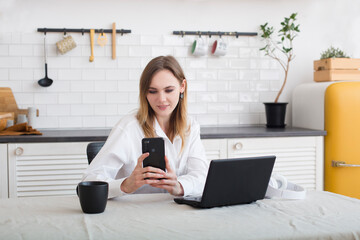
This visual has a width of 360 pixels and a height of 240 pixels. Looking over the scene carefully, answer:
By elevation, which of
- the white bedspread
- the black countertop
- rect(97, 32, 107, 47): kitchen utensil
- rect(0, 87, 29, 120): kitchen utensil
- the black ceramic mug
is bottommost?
the white bedspread

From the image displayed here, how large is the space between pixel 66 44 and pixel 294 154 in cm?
209

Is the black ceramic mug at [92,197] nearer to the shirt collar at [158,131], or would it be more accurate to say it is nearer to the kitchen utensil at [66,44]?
the shirt collar at [158,131]

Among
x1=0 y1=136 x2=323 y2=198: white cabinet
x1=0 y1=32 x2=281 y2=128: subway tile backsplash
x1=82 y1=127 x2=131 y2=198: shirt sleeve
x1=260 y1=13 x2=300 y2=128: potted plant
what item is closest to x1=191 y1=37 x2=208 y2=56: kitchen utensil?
x1=0 y1=32 x2=281 y2=128: subway tile backsplash

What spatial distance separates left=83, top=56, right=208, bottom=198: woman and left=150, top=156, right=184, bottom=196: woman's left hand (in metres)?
0.08

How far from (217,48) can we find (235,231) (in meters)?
2.72

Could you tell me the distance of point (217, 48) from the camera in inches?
148

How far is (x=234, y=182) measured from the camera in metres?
1.51

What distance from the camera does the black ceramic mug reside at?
4.60ft

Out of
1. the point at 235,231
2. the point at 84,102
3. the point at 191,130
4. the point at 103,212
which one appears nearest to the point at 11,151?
the point at 84,102

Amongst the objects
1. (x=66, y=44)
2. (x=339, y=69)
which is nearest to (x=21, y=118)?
(x=66, y=44)

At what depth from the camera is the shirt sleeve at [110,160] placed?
1.84 meters

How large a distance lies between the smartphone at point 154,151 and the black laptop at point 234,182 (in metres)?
0.16

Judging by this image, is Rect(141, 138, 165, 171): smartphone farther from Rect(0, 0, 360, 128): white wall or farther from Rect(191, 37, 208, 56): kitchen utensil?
Rect(191, 37, 208, 56): kitchen utensil

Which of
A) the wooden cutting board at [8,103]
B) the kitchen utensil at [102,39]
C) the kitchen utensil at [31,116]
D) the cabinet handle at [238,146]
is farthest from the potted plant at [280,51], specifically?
the wooden cutting board at [8,103]
